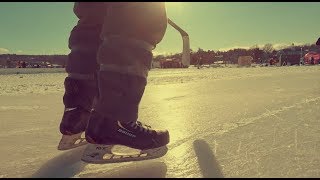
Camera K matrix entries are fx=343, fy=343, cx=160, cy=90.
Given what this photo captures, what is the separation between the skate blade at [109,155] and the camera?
41.4 inches

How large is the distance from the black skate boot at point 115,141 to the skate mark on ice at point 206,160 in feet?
0.40

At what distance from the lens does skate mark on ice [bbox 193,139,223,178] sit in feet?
3.07

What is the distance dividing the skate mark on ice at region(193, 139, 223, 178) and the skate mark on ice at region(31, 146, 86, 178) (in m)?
0.36

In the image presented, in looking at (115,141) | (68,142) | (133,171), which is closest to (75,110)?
(68,142)

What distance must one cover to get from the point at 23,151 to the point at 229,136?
2.60 ft

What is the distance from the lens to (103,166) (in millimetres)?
1046

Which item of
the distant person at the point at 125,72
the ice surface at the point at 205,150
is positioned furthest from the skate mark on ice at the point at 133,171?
the distant person at the point at 125,72

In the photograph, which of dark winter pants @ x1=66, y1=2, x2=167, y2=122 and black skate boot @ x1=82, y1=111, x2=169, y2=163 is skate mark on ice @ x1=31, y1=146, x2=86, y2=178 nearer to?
black skate boot @ x1=82, y1=111, x2=169, y2=163

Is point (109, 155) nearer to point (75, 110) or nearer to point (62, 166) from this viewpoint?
point (62, 166)

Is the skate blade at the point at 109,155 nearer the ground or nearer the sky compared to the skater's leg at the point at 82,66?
nearer the ground

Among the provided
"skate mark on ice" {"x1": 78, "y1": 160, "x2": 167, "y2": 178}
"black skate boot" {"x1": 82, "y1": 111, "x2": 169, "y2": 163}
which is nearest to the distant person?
"black skate boot" {"x1": 82, "y1": 111, "x2": 169, "y2": 163}

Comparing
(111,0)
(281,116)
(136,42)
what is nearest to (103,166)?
(136,42)

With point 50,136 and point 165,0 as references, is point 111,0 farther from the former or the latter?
point 50,136

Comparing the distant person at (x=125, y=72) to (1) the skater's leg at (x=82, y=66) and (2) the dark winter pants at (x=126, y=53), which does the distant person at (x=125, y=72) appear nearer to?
(2) the dark winter pants at (x=126, y=53)
